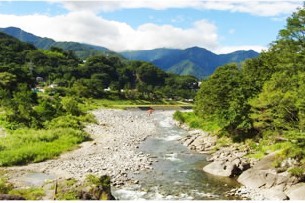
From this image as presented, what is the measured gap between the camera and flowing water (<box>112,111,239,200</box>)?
85.1 feet

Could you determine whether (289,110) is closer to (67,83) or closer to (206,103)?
(206,103)

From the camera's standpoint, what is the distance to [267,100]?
3600cm

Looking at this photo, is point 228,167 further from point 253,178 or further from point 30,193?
point 30,193

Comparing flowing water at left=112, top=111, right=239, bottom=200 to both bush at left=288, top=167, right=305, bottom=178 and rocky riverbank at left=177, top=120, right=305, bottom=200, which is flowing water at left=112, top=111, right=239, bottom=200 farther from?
bush at left=288, top=167, right=305, bottom=178

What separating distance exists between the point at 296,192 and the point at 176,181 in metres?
8.54

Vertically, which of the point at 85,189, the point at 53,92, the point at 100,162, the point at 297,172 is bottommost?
the point at 100,162

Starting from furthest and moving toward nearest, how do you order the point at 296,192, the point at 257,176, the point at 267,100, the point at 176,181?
the point at 267,100 < the point at 176,181 < the point at 257,176 < the point at 296,192

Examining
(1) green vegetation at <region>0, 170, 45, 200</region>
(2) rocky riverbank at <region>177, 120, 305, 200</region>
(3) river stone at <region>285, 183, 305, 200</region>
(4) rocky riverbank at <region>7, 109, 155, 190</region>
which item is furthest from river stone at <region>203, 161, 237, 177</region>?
(1) green vegetation at <region>0, 170, 45, 200</region>

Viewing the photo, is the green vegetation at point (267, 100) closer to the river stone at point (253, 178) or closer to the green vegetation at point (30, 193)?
the river stone at point (253, 178)

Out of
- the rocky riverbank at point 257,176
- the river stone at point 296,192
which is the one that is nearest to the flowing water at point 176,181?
the rocky riverbank at point 257,176

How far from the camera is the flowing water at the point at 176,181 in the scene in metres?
25.9

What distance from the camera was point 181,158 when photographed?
38.6 meters

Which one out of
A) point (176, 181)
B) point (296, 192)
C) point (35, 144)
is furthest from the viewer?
point (35, 144)

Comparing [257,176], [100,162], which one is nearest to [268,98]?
[257,176]
